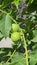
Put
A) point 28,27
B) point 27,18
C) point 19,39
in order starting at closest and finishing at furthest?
1. point 19,39
2. point 28,27
3. point 27,18

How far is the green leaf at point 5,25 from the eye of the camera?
3.48 ft

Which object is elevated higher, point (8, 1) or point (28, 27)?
point (8, 1)

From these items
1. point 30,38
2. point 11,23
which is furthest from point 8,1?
point 30,38

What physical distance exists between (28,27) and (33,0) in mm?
130

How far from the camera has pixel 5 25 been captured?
1.07m

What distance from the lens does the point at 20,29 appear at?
99cm

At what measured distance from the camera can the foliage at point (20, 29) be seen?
3.33ft

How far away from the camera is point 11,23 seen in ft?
3.45

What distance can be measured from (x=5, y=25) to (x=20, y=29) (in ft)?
0.33

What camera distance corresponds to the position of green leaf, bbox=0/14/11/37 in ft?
3.48

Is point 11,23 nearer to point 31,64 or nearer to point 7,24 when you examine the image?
point 7,24

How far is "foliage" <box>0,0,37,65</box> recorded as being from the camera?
101cm

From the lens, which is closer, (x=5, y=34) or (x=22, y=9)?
(x=5, y=34)

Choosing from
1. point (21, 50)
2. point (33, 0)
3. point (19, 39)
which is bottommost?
point (21, 50)
